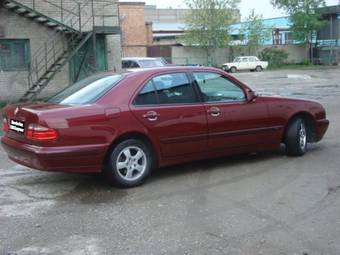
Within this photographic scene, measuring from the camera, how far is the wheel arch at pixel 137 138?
23.1ft

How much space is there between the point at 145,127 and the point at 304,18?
175 ft

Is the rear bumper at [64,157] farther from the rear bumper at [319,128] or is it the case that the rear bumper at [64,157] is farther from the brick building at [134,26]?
the brick building at [134,26]

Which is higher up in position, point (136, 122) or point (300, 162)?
point (136, 122)

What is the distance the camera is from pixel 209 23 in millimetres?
56719

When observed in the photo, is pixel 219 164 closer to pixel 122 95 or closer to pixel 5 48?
pixel 122 95

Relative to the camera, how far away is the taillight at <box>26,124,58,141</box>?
6.66 metres

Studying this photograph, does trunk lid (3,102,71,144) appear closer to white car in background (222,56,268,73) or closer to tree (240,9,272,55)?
white car in background (222,56,268,73)

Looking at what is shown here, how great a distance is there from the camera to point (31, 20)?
800 inches

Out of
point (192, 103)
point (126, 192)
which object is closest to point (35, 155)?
point (126, 192)

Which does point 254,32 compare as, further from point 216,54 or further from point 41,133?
point 41,133

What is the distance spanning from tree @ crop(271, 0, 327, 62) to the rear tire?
5086 cm

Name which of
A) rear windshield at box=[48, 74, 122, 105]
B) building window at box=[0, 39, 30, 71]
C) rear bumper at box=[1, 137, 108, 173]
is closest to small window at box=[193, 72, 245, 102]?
rear windshield at box=[48, 74, 122, 105]

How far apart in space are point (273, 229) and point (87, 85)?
3400 millimetres

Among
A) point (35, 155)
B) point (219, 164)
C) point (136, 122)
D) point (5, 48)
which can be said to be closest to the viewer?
point (35, 155)
